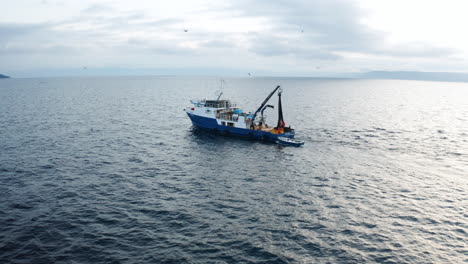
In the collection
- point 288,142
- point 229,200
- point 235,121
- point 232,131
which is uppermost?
point 235,121

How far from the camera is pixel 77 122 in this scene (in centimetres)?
9012

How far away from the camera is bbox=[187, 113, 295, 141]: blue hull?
69.8m

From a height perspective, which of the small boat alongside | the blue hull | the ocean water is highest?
the blue hull

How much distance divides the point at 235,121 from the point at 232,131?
2806 millimetres

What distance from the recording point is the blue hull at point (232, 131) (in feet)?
229

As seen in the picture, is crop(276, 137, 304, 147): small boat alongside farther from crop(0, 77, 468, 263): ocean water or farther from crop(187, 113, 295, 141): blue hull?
crop(0, 77, 468, 263): ocean water

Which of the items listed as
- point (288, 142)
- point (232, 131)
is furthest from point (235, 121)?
point (288, 142)

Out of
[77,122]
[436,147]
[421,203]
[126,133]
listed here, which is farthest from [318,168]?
[77,122]

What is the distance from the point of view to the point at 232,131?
75625 mm

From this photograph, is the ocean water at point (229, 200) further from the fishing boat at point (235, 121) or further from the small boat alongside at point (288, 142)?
the fishing boat at point (235, 121)

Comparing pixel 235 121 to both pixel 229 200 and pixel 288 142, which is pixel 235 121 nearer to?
pixel 288 142

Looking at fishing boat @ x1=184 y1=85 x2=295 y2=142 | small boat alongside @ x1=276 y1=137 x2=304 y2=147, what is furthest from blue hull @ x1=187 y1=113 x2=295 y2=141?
small boat alongside @ x1=276 y1=137 x2=304 y2=147

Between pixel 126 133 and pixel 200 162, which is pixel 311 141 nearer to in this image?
pixel 200 162

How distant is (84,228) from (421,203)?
41.8 m
